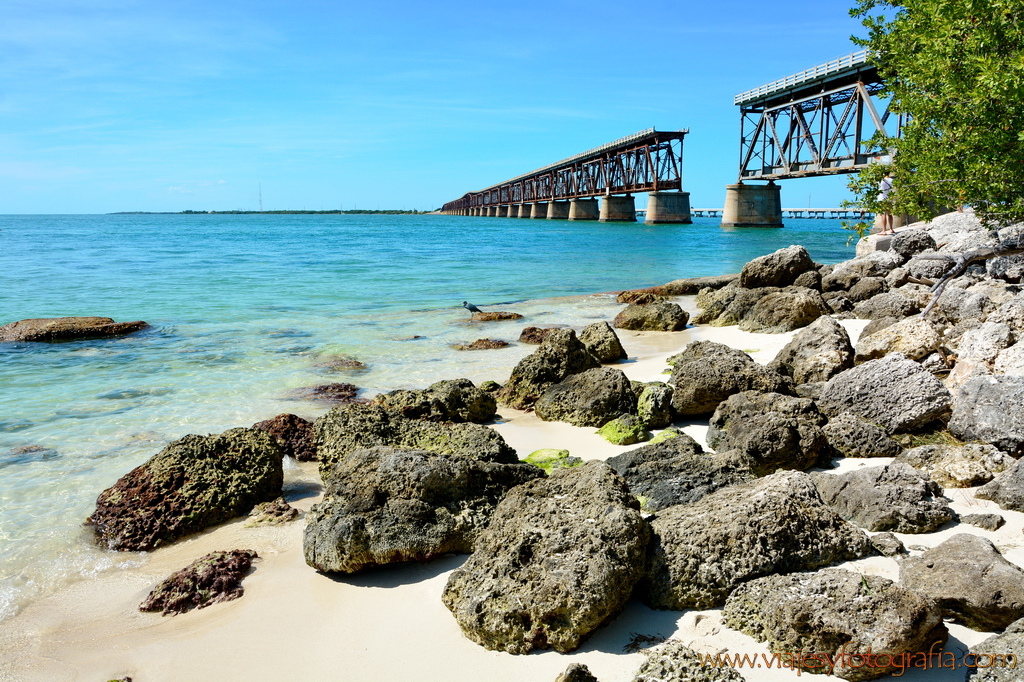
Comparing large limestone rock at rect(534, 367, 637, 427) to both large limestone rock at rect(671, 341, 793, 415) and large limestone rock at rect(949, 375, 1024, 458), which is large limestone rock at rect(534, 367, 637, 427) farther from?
large limestone rock at rect(949, 375, 1024, 458)

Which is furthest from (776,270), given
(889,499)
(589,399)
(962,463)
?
(889,499)

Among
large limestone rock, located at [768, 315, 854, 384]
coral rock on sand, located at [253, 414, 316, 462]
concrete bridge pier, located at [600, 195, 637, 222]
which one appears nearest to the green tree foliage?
large limestone rock, located at [768, 315, 854, 384]

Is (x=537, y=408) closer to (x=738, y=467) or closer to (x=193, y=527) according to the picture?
(x=738, y=467)

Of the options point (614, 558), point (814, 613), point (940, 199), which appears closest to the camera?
point (814, 613)

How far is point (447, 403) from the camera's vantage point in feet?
21.5

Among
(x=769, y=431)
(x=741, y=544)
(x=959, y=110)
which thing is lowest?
(x=741, y=544)

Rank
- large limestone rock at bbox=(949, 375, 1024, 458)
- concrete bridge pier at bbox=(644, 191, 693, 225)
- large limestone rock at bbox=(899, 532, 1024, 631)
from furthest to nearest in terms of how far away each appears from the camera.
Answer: concrete bridge pier at bbox=(644, 191, 693, 225) < large limestone rock at bbox=(949, 375, 1024, 458) < large limestone rock at bbox=(899, 532, 1024, 631)

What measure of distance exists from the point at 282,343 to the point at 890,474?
1004 cm

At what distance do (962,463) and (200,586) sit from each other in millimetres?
4749

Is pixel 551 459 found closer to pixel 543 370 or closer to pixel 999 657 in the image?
pixel 543 370

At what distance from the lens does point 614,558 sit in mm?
3170

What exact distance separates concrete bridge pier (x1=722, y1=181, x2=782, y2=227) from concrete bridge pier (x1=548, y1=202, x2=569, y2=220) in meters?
43.6

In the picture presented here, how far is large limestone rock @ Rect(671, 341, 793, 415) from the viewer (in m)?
6.13

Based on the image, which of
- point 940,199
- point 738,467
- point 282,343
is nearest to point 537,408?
point 738,467
